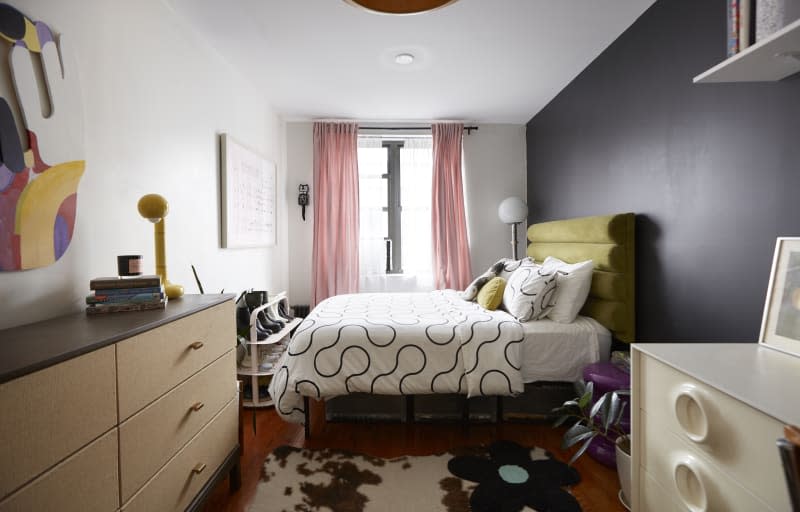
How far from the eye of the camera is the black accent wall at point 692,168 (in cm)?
157

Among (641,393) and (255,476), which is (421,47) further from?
(255,476)

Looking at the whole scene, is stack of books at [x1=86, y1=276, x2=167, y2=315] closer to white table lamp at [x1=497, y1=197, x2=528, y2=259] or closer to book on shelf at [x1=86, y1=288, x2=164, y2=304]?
book on shelf at [x1=86, y1=288, x2=164, y2=304]

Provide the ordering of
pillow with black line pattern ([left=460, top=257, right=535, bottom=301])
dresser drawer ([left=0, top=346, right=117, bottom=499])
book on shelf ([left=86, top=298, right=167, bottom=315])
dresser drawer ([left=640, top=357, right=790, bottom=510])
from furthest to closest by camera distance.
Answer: pillow with black line pattern ([left=460, top=257, right=535, bottom=301]), book on shelf ([left=86, top=298, right=167, bottom=315]), dresser drawer ([left=640, top=357, right=790, bottom=510]), dresser drawer ([left=0, top=346, right=117, bottom=499])

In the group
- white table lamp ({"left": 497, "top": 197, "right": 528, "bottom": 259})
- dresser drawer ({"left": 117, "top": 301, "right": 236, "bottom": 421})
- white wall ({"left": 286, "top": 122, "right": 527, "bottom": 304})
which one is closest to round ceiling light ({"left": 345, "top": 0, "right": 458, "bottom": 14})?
dresser drawer ({"left": 117, "top": 301, "right": 236, "bottom": 421})

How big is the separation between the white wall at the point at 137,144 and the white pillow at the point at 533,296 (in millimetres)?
2070

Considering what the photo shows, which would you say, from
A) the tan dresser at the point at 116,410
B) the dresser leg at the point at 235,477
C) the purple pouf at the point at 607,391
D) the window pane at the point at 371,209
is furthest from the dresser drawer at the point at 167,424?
the window pane at the point at 371,209

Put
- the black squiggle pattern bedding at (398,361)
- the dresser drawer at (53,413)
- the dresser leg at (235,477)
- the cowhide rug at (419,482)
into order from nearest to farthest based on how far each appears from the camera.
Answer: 1. the dresser drawer at (53,413)
2. the cowhide rug at (419,482)
3. the dresser leg at (235,477)
4. the black squiggle pattern bedding at (398,361)

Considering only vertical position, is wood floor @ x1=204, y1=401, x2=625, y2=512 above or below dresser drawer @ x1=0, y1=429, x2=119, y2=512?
below

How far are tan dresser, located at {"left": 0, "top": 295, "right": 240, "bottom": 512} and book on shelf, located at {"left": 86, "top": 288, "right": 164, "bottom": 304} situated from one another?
65mm

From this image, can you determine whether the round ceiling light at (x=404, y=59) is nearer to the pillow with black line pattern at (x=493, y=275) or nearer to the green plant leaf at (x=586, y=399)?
the pillow with black line pattern at (x=493, y=275)

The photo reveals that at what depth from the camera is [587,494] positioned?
1.75m

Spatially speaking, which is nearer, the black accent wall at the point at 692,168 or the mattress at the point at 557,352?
the black accent wall at the point at 692,168

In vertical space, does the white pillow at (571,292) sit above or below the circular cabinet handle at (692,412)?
above

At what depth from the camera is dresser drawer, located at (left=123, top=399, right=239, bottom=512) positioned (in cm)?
117
